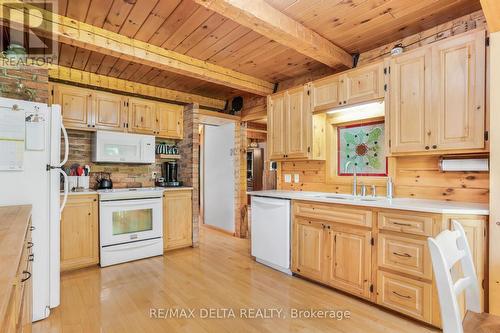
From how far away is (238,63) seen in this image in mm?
3354

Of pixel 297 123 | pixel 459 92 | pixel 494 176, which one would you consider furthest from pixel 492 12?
pixel 297 123

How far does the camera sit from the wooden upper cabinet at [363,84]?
249cm

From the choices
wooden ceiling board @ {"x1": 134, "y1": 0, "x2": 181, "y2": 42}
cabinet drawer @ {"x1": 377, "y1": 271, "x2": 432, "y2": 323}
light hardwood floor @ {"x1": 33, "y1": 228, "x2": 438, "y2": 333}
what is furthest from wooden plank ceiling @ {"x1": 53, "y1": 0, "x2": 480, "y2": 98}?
light hardwood floor @ {"x1": 33, "y1": 228, "x2": 438, "y2": 333}

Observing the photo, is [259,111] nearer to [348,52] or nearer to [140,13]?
[348,52]

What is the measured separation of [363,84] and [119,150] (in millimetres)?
3193

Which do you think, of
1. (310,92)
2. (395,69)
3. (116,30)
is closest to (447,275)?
(395,69)

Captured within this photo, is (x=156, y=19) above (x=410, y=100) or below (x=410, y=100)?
above

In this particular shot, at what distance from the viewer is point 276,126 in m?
3.53

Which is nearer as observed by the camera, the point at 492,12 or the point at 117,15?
the point at 492,12

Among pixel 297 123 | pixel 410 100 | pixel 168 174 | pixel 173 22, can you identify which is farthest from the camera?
pixel 168 174

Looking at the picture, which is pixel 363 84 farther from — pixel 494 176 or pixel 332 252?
pixel 332 252
